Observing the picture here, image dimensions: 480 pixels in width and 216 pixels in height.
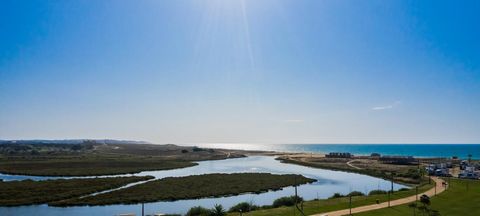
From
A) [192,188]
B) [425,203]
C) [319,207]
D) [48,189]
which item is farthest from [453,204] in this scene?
[48,189]

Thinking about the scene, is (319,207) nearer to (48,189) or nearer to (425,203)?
(425,203)

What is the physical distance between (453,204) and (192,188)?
133 ft

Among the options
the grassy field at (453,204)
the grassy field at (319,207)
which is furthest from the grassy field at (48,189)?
the grassy field at (453,204)

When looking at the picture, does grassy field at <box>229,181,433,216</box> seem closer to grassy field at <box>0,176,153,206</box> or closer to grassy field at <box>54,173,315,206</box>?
grassy field at <box>54,173,315,206</box>

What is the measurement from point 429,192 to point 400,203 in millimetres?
12188

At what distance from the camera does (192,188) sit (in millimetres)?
67125

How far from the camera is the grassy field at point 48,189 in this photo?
55.0 metres

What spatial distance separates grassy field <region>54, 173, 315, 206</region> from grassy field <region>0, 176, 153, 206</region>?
4.39 metres

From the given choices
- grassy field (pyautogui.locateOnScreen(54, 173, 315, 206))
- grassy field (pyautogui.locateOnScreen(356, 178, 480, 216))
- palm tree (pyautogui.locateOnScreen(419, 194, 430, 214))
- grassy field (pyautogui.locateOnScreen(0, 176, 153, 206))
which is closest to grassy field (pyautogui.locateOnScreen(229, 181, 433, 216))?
grassy field (pyautogui.locateOnScreen(356, 178, 480, 216))

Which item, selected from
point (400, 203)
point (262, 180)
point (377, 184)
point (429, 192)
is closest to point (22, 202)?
point (262, 180)

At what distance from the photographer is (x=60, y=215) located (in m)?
46.2

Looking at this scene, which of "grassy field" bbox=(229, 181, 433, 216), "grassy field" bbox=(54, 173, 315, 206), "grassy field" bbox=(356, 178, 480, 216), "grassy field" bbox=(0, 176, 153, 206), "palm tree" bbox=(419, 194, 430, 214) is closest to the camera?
"grassy field" bbox=(356, 178, 480, 216)

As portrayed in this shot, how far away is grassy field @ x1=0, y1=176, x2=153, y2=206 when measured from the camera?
181ft

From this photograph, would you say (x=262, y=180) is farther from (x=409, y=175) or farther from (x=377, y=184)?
(x=409, y=175)
